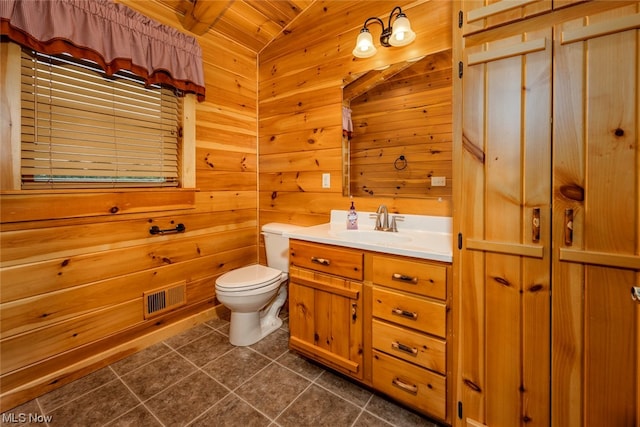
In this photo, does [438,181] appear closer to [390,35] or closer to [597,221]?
[597,221]

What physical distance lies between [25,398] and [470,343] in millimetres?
2229

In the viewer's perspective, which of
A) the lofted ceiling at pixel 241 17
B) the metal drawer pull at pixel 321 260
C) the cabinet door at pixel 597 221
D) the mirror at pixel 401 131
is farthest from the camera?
the lofted ceiling at pixel 241 17

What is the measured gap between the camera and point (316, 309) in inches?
64.9

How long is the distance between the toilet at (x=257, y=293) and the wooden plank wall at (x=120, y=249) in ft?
1.38

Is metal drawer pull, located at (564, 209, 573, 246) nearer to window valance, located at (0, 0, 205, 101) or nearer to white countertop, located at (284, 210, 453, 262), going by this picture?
white countertop, located at (284, 210, 453, 262)

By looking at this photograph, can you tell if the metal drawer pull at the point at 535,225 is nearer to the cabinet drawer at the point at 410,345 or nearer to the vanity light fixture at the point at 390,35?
the cabinet drawer at the point at 410,345

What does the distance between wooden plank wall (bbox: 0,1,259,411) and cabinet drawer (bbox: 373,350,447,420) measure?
1.55 meters

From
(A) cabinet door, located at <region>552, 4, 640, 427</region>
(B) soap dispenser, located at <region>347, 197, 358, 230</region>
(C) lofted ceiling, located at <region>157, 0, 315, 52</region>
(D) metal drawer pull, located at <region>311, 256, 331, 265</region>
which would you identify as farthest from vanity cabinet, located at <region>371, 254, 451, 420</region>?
(C) lofted ceiling, located at <region>157, 0, 315, 52</region>

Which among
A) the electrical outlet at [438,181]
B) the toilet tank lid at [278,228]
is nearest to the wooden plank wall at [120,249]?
the toilet tank lid at [278,228]

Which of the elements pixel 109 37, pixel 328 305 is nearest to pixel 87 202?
pixel 109 37

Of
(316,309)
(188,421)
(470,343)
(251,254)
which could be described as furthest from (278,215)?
(470,343)

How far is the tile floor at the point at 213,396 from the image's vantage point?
A: 137 centimetres

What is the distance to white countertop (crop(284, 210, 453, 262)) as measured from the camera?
1.32 metres

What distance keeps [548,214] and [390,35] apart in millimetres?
1387
